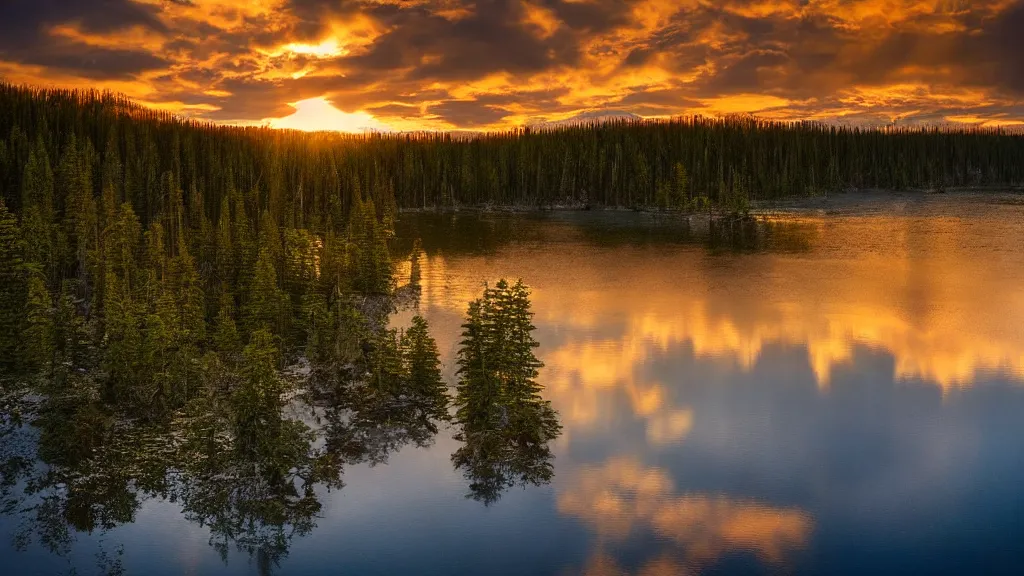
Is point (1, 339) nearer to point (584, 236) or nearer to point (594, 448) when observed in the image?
point (594, 448)

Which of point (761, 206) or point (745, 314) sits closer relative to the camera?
point (745, 314)

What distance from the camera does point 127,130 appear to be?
117 meters

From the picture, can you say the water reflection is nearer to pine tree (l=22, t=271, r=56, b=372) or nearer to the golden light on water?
the golden light on water

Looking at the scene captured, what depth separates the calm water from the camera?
768 inches

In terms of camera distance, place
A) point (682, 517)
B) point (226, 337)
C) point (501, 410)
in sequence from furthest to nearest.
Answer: point (226, 337), point (501, 410), point (682, 517)

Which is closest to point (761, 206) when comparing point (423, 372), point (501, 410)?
point (423, 372)

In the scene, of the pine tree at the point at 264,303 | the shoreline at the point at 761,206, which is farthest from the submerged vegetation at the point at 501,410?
the shoreline at the point at 761,206

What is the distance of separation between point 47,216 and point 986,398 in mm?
54661

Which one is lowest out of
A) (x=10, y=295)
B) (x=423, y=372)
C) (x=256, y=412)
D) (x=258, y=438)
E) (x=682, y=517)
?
(x=682, y=517)

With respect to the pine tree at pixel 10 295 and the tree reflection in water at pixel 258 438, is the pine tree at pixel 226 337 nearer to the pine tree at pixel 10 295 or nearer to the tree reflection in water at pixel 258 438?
the tree reflection in water at pixel 258 438

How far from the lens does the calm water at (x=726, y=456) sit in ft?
64.0

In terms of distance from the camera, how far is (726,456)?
84.4 feet

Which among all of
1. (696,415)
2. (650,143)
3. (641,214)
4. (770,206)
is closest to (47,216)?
(696,415)

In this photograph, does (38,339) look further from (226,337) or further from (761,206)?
(761,206)
